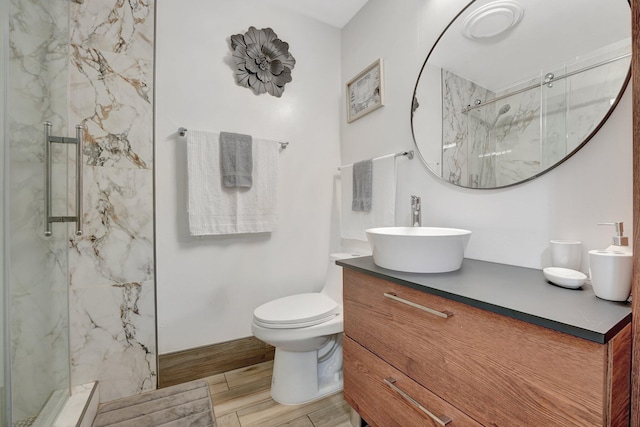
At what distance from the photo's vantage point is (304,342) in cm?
135

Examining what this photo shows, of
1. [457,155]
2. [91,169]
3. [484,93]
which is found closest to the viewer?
[484,93]

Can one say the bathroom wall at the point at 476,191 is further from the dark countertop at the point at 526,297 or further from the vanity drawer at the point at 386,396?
the vanity drawer at the point at 386,396

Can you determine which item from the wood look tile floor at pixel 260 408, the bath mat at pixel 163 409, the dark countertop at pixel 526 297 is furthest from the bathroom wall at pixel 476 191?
the bath mat at pixel 163 409

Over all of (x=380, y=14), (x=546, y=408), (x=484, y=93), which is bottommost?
(x=546, y=408)

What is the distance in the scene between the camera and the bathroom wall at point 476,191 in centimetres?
85

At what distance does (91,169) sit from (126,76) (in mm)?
539

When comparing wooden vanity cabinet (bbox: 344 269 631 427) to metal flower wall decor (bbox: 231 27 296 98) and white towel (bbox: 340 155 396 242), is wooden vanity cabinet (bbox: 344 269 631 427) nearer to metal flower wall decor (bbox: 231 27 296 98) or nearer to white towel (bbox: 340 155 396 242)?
white towel (bbox: 340 155 396 242)

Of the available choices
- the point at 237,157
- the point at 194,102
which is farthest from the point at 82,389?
the point at 194,102

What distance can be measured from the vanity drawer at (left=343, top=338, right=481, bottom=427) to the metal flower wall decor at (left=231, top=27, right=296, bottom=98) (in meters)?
1.64

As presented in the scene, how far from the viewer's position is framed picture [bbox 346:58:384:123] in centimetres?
175

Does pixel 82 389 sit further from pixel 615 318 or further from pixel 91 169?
pixel 615 318

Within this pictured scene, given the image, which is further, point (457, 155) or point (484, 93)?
point (457, 155)

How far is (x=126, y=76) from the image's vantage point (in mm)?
1490

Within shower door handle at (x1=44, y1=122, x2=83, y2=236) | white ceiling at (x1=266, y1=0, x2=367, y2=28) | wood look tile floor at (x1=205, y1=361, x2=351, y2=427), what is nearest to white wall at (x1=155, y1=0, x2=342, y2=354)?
white ceiling at (x1=266, y1=0, x2=367, y2=28)
